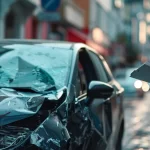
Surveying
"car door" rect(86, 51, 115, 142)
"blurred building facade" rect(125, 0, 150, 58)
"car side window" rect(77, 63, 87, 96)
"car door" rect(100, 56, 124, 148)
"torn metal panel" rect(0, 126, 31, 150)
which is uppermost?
"torn metal panel" rect(0, 126, 31, 150)

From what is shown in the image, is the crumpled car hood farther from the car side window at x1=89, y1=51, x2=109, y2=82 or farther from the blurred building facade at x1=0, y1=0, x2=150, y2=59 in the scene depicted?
the blurred building facade at x1=0, y1=0, x2=150, y2=59

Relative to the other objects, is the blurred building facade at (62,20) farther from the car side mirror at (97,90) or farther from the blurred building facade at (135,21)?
the blurred building facade at (135,21)

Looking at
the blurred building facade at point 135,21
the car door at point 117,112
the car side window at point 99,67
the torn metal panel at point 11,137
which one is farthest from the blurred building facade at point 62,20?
the blurred building facade at point 135,21

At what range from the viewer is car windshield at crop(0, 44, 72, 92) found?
450cm

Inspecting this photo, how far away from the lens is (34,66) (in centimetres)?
487

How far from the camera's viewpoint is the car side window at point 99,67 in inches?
242

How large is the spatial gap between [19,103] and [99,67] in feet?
8.44

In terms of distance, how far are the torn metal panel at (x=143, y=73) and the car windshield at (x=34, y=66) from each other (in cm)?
59

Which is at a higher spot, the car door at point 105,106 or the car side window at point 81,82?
the car side window at point 81,82

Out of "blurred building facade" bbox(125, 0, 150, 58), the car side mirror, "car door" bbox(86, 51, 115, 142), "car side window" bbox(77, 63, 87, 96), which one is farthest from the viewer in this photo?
"blurred building facade" bbox(125, 0, 150, 58)

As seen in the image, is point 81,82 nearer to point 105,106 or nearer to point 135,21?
point 105,106

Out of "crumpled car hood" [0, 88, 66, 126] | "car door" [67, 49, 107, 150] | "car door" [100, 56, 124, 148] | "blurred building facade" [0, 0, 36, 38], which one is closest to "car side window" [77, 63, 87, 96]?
"car door" [67, 49, 107, 150]

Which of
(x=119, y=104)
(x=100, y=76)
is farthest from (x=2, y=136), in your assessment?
(x=119, y=104)

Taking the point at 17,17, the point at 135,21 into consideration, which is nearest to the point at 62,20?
the point at 17,17
